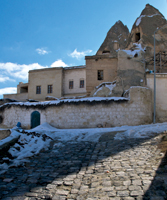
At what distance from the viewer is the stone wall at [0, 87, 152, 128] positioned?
1538 centimetres

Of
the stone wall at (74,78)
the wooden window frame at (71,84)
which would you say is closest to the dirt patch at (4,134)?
the stone wall at (74,78)

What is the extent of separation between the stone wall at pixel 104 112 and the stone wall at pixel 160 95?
5.49 feet

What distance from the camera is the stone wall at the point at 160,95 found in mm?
16695

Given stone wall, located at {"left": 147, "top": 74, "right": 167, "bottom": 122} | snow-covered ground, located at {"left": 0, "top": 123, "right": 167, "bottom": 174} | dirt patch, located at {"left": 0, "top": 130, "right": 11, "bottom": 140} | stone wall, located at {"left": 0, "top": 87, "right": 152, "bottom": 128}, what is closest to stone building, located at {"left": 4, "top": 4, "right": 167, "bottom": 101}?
stone wall, located at {"left": 147, "top": 74, "right": 167, "bottom": 122}

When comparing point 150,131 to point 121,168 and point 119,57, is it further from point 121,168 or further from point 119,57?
point 119,57

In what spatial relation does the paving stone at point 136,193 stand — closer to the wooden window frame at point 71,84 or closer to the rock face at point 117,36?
the wooden window frame at point 71,84

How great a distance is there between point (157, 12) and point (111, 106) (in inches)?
1124

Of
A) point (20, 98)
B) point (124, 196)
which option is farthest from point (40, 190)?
point (20, 98)

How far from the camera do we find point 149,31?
3216cm

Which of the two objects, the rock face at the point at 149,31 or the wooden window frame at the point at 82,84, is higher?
the rock face at the point at 149,31

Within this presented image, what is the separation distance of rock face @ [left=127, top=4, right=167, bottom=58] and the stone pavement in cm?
2629

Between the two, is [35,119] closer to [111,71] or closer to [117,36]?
[111,71]

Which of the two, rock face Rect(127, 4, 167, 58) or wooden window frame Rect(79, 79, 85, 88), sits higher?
rock face Rect(127, 4, 167, 58)

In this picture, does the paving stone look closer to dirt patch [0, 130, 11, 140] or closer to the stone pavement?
the stone pavement
